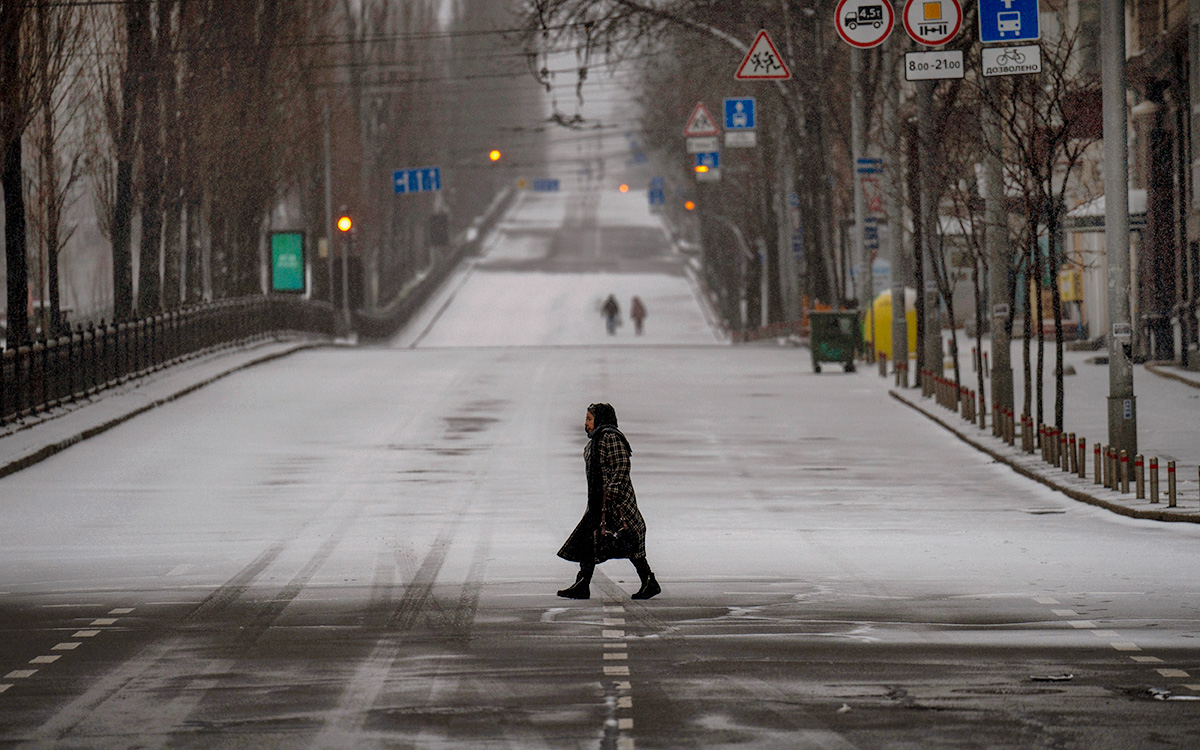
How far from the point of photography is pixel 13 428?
1009 inches

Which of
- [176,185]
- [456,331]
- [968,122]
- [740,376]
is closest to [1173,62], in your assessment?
[968,122]

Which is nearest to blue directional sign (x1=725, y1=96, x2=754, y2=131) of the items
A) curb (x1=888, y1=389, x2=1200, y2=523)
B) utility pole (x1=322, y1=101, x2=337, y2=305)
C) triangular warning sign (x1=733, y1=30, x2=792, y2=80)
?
utility pole (x1=322, y1=101, x2=337, y2=305)

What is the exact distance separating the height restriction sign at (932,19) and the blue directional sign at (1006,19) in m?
1.93

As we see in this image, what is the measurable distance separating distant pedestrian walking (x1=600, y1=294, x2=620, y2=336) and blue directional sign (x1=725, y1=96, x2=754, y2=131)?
79.9ft

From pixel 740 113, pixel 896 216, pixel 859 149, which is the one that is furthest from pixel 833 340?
pixel 740 113

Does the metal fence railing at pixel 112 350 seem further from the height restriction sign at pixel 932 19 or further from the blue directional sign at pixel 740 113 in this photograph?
the blue directional sign at pixel 740 113

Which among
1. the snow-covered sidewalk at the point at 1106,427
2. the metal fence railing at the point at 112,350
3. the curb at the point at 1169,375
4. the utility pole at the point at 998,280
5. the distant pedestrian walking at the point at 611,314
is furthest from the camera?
the distant pedestrian walking at the point at 611,314

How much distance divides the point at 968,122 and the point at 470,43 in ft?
269

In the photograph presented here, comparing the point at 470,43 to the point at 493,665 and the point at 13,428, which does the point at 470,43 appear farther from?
the point at 493,665

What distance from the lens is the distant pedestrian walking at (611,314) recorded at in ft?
239

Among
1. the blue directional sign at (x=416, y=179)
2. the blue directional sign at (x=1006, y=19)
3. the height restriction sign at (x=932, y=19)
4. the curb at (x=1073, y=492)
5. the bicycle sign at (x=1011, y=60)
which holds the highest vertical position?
the blue directional sign at (x=416, y=179)

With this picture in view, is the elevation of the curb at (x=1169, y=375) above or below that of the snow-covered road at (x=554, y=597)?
above

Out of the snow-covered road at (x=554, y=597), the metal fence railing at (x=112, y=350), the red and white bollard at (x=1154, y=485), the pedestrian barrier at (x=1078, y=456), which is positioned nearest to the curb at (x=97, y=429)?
the snow-covered road at (x=554, y=597)

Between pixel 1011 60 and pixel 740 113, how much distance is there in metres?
27.2
